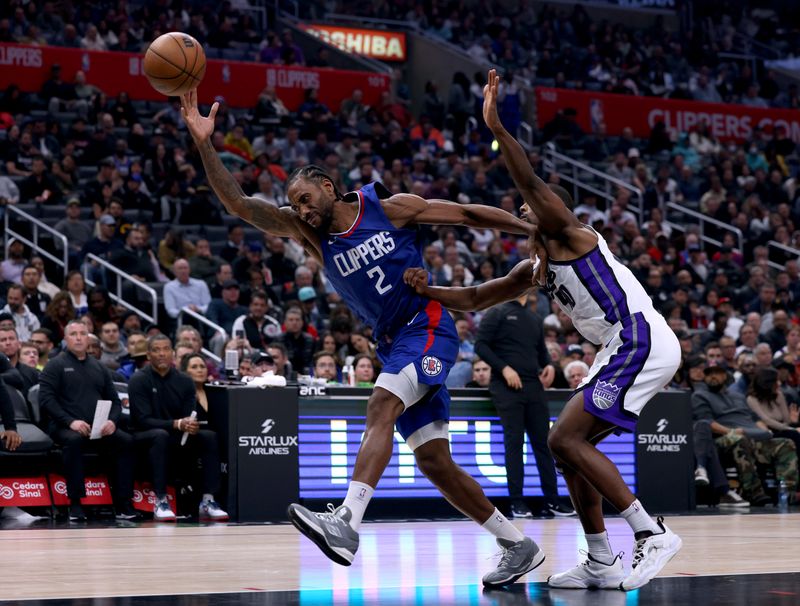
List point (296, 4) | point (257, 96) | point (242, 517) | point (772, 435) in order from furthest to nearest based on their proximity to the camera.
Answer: point (296, 4) → point (257, 96) → point (772, 435) → point (242, 517)

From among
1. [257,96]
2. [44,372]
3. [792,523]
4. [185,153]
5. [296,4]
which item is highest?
[296,4]

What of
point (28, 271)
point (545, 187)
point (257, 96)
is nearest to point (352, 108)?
point (257, 96)

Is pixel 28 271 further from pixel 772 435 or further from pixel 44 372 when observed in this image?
pixel 772 435

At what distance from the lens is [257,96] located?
2303 cm

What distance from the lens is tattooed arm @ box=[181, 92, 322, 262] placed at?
20.8 ft

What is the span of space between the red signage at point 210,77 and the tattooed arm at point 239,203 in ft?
41.9

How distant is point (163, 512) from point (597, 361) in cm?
560

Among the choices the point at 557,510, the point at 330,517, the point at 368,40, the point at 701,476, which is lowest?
the point at 557,510

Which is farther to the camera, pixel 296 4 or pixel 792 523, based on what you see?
pixel 296 4

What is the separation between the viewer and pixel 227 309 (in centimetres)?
1509

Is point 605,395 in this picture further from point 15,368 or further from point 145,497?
point 15,368

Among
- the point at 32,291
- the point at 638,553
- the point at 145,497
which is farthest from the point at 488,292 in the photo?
the point at 32,291

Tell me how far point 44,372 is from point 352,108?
13244 millimetres

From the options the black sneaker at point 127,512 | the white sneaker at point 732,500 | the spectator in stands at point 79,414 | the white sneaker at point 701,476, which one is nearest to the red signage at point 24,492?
the spectator in stands at point 79,414
